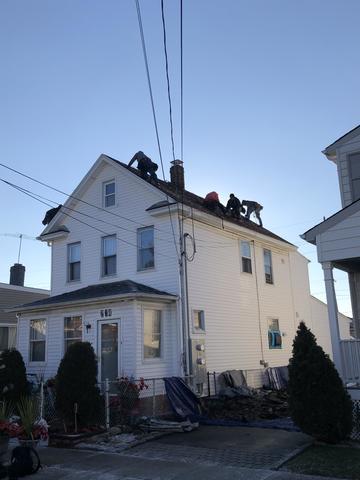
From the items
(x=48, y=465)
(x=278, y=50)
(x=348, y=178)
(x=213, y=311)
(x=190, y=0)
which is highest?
(x=278, y=50)

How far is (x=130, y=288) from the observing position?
15.3 m

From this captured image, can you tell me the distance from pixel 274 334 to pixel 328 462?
12554mm

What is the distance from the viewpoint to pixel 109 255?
18.1 m

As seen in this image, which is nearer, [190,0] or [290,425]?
[190,0]

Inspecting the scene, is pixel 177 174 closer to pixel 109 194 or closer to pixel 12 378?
pixel 109 194

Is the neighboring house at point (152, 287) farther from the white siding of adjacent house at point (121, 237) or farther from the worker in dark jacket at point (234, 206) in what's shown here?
the worker in dark jacket at point (234, 206)

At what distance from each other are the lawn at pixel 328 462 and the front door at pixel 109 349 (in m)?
7.43

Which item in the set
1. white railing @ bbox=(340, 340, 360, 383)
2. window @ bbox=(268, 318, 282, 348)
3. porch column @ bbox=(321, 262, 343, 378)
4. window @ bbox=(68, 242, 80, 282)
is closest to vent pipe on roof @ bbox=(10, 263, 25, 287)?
window @ bbox=(68, 242, 80, 282)

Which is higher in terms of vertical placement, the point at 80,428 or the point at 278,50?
the point at 278,50

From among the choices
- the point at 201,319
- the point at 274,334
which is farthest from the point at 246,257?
the point at 201,319

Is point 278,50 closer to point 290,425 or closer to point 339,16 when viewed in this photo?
point 339,16

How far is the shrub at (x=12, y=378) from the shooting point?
1348 centimetres

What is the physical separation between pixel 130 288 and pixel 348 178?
7250 mm

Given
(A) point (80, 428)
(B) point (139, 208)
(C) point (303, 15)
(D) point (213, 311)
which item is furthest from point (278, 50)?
(A) point (80, 428)
